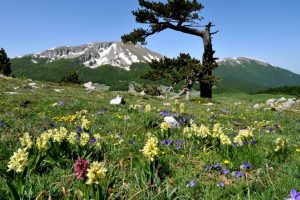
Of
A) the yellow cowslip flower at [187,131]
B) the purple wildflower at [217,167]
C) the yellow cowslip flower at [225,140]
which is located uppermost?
the yellow cowslip flower at [225,140]

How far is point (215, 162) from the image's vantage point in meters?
6.59

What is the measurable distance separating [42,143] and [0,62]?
6945 inches

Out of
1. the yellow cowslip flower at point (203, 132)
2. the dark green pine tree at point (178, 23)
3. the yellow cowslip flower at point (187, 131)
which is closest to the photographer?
the yellow cowslip flower at point (203, 132)

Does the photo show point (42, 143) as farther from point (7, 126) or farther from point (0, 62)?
point (0, 62)

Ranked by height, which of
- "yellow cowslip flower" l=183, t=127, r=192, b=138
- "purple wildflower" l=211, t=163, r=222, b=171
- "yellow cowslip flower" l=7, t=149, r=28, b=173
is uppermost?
"yellow cowslip flower" l=7, t=149, r=28, b=173

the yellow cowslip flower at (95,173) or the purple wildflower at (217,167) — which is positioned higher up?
the yellow cowslip flower at (95,173)

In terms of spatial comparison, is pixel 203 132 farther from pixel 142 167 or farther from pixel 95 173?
pixel 95 173

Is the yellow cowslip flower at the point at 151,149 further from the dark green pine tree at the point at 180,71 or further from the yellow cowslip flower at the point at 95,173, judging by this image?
the dark green pine tree at the point at 180,71

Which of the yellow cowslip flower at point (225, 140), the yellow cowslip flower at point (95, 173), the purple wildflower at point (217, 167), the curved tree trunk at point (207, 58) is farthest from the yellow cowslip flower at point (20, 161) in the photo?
the curved tree trunk at point (207, 58)

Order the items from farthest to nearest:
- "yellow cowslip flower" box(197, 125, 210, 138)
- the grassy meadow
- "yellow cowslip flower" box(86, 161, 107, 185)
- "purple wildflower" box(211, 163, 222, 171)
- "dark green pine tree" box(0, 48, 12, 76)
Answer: "dark green pine tree" box(0, 48, 12, 76) < "yellow cowslip flower" box(197, 125, 210, 138) < "purple wildflower" box(211, 163, 222, 171) < the grassy meadow < "yellow cowslip flower" box(86, 161, 107, 185)

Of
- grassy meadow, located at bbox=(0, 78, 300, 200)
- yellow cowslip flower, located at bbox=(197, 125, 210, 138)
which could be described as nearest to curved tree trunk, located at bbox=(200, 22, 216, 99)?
grassy meadow, located at bbox=(0, 78, 300, 200)

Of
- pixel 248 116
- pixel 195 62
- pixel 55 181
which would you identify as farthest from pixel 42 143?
pixel 195 62

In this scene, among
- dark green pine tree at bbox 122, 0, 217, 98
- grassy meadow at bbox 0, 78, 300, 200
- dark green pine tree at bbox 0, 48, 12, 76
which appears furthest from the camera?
dark green pine tree at bbox 0, 48, 12, 76

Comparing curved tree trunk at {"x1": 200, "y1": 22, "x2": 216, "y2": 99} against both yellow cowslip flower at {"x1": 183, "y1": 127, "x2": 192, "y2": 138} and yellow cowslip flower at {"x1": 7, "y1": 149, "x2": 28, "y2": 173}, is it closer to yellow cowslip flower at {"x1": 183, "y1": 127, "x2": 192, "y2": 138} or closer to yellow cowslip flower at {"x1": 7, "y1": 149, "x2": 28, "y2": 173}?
yellow cowslip flower at {"x1": 183, "y1": 127, "x2": 192, "y2": 138}
